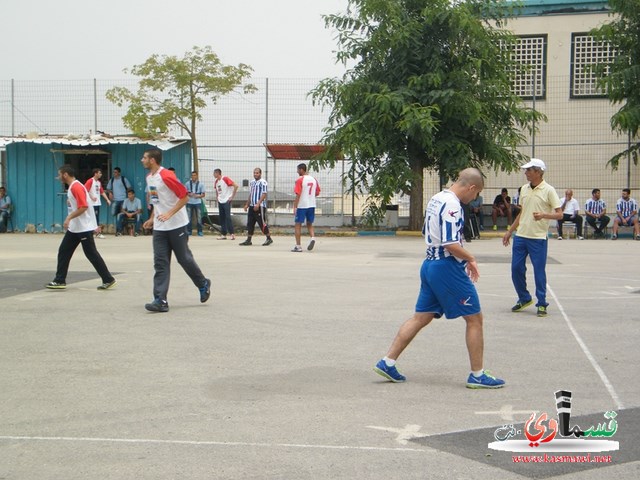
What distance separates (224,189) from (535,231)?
14104mm

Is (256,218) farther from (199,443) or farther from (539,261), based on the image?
(199,443)

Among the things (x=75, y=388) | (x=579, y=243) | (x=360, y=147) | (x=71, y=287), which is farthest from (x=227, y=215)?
(x=75, y=388)

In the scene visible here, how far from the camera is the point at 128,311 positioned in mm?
10016

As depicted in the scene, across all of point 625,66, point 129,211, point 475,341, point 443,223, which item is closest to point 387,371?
point 475,341

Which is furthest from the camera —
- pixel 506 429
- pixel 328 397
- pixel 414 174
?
pixel 414 174

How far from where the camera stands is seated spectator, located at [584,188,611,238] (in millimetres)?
23859

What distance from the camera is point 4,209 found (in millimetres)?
25672

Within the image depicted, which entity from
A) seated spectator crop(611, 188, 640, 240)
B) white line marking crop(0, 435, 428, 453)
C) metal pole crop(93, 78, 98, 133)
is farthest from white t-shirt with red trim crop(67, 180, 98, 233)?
seated spectator crop(611, 188, 640, 240)

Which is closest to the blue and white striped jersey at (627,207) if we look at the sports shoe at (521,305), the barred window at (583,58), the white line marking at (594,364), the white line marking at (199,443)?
the barred window at (583,58)

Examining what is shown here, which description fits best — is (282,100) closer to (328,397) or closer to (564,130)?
(564,130)

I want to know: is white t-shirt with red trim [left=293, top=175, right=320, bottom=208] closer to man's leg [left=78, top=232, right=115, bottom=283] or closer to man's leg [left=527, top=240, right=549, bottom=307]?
man's leg [left=78, top=232, right=115, bottom=283]

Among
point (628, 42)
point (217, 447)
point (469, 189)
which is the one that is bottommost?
point (217, 447)

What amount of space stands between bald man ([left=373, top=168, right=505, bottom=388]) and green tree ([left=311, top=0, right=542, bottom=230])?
15842 millimetres

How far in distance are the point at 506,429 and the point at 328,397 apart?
1.39m
